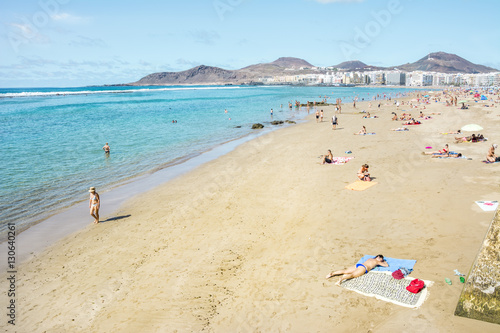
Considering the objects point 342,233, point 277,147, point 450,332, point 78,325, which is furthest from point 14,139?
point 450,332

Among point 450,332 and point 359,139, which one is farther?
point 359,139

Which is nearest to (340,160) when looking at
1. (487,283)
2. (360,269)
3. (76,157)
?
(360,269)

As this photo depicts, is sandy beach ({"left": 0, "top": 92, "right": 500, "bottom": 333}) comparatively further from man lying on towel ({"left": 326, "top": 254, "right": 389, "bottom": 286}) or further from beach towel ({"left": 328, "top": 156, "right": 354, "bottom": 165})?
beach towel ({"left": 328, "top": 156, "right": 354, "bottom": 165})

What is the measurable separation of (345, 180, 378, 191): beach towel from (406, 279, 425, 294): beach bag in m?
6.63

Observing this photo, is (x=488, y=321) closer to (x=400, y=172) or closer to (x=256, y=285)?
(x=256, y=285)

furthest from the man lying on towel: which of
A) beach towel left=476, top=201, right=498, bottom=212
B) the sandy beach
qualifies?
beach towel left=476, top=201, right=498, bottom=212

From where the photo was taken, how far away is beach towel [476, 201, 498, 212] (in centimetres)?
1036

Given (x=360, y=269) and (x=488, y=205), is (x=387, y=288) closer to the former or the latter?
(x=360, y=269)

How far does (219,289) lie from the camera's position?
24.7 ft

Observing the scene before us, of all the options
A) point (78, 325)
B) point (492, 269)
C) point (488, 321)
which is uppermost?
point (492, 269)

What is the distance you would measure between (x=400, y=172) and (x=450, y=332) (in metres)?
11.0

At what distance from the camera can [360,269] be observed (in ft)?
24.6

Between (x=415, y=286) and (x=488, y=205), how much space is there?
6.15 metres

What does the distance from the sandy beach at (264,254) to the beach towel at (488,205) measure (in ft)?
0.76
